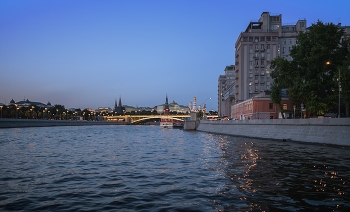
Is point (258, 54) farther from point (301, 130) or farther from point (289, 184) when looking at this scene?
point (289, 184)

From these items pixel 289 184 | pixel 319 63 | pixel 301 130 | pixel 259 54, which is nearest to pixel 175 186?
pixel 289 184

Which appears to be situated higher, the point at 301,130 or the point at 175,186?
the point at 301,130

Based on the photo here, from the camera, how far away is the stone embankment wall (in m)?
39.7

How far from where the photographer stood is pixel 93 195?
50.5 feet

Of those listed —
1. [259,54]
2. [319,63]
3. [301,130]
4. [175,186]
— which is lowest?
[175,186]

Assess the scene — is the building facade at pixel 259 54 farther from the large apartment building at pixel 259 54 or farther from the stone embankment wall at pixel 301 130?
the stone embankment wall at pixel 301 130

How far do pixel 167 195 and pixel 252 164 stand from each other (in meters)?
12.0

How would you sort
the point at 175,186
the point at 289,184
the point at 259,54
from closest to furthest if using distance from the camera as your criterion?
the point at 175,186, the point at 289,184, the point at 259,54

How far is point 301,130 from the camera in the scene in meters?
49.0

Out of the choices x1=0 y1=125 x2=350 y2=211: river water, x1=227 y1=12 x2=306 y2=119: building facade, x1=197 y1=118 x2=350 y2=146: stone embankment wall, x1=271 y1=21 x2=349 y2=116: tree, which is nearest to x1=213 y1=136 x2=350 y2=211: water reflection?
x1=0 y1=125 x2=350 y2=211: river water

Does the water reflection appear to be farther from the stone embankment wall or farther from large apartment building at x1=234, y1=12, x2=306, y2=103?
large apartment building at x1=234, y1=12, x2=306, y2=103

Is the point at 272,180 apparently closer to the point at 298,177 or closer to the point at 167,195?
the point at 298,177

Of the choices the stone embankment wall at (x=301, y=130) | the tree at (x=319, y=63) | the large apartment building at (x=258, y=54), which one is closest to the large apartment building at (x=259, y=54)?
the large apartment building at (x=258, y=54)

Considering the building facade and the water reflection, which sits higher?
the building facade
